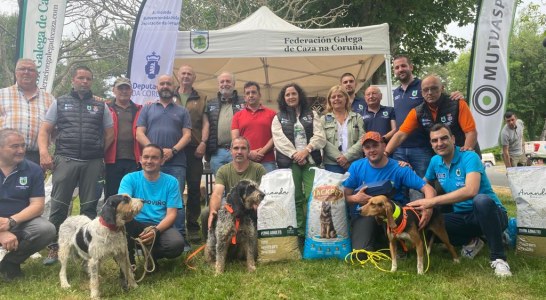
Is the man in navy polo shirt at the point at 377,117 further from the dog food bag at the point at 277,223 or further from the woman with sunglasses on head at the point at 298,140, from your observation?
the dog food bag at the point at 277,223

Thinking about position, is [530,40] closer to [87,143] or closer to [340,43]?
[340,43]

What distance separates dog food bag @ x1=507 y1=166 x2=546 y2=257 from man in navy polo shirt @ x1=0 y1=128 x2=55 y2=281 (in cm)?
451

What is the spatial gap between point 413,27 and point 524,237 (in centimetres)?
1183

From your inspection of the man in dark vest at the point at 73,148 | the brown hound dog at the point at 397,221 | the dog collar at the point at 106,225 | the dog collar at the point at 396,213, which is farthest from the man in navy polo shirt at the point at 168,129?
the dog collar at the point at 396,213

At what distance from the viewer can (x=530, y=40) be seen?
3450 cm

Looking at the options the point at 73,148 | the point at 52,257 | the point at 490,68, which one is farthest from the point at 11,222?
the point at 490,68

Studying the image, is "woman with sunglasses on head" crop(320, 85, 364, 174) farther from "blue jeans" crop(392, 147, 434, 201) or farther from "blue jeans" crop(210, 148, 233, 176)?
"blue jeans" crop(210, 148, 233, 176)

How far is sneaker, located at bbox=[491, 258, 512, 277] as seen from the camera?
3.42 m

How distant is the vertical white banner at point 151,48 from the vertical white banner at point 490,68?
14.9 feet

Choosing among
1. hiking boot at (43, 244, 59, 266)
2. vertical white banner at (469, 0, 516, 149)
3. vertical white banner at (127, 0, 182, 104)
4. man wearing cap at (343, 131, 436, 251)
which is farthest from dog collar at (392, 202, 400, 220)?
vertical white banner at (127, 0, 182, 104)

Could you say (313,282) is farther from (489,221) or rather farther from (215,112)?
(215,112)

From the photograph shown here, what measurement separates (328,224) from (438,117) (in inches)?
65.5

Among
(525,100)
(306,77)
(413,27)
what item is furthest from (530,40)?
(306,77)

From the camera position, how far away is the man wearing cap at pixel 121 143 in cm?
474
